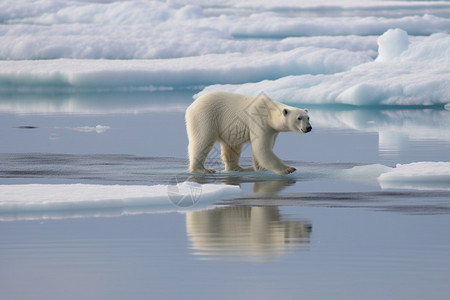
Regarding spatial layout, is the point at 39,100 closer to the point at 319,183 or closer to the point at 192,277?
the point at 319,183

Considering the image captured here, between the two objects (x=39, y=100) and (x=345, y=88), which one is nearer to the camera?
(x=345, y=88)

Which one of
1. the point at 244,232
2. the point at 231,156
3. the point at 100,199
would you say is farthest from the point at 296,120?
the point at 244,232

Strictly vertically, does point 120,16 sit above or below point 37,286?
above

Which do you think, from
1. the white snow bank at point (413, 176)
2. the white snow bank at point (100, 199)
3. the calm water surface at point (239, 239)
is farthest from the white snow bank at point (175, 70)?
the white snow bank at point (100, 199)

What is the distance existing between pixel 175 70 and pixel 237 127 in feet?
79.9

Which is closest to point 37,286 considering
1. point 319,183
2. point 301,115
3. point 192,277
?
point 192,277

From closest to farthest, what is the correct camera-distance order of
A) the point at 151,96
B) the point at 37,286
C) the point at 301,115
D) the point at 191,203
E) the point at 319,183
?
the point at 37,286 → the point at 191,203 → the point at 319,183 → the point at 301,115 → the point at 151,96

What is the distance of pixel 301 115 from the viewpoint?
11.9 m

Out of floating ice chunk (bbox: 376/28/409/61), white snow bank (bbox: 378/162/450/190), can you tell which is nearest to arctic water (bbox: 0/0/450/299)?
white snow bank (bbox: 378/162/450/190)

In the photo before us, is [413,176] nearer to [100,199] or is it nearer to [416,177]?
[416,177]

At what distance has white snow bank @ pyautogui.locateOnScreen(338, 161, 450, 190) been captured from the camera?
420 inches

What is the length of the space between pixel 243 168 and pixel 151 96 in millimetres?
23709

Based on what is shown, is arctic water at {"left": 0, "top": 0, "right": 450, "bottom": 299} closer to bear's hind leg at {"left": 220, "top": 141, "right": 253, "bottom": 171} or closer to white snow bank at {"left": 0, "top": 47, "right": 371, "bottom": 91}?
bear's hind leg at {"left": 220, "top": 141, "right": 253, "bottom": 171}

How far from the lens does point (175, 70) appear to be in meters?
36.3
